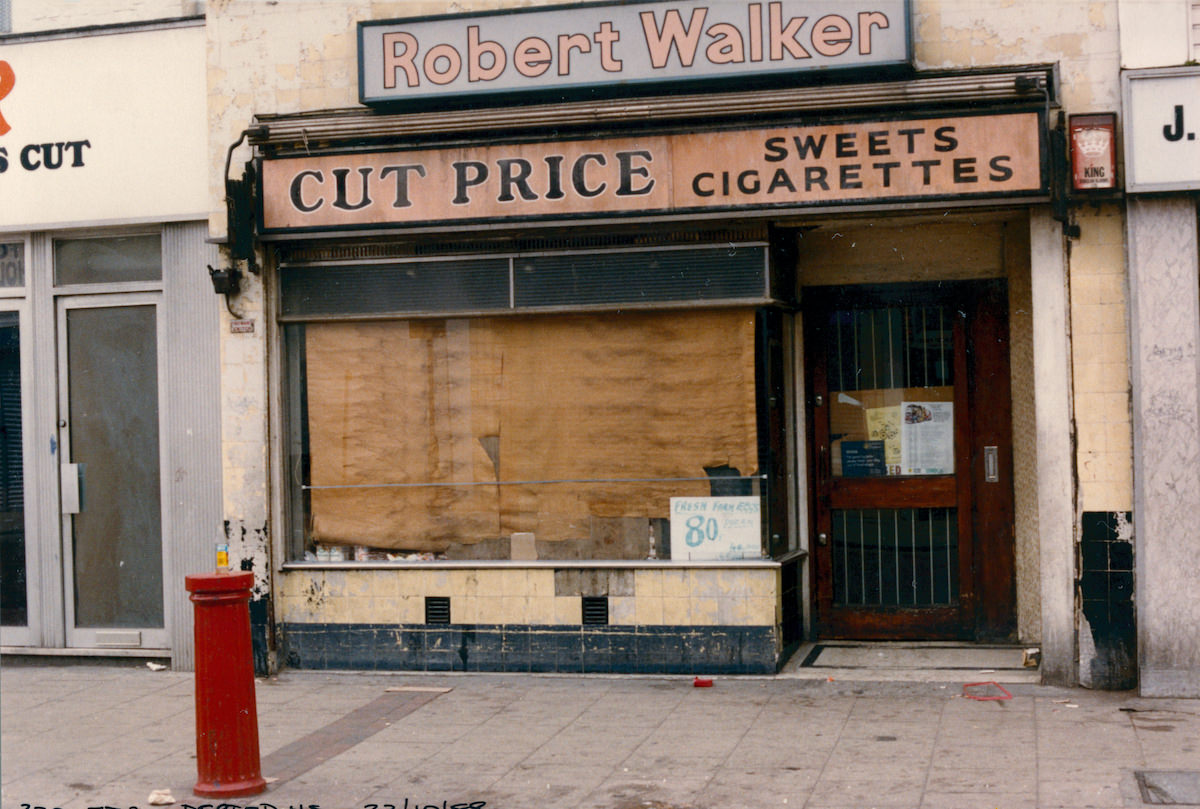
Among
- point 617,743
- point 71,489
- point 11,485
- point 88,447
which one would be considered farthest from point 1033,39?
point 11,485

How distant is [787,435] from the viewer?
405 inches

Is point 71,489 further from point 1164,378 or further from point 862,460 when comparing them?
Answer: point 1164,378

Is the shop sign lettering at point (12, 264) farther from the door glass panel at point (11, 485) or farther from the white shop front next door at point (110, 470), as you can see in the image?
the white shop front next door at point (110, 470)

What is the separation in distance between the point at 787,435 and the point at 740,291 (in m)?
1.39

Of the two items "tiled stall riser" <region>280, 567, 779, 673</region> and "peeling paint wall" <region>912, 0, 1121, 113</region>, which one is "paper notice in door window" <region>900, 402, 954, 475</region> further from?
"peeling paint wall" <region>912, 0, 1121, 113</region>

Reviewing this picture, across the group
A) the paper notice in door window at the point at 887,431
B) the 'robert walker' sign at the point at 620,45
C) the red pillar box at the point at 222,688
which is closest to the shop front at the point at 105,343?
the 'robert walker' sign at the point at 620,45

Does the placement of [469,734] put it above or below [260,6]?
below

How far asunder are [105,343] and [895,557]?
6249 mm

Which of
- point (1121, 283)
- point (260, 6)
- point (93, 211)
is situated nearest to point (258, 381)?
point (93, 211)

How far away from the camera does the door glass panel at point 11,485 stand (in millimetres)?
10680

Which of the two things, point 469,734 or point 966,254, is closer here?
point 469,734

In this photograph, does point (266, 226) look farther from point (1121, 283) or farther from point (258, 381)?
point (1121, 283)

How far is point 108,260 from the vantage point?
34.5 feet

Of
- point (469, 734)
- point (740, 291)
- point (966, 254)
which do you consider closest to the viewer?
point (469, 734)
